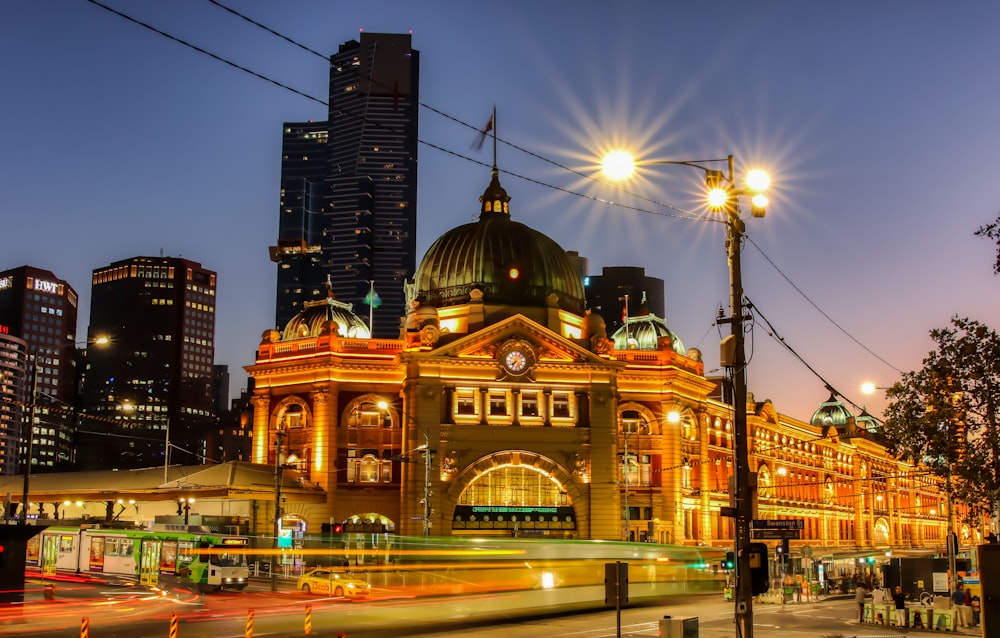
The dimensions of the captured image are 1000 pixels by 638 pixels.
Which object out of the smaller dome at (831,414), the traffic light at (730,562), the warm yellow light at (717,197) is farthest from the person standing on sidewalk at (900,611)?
the smaller dome at (831,414)

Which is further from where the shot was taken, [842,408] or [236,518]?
[842,408]

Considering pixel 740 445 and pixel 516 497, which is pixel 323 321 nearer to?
pixel 516 497

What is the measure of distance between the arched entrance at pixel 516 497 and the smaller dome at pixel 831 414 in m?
79.7

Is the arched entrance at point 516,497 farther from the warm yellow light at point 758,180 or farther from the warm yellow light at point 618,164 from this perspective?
the warm yellow light at point 618,164

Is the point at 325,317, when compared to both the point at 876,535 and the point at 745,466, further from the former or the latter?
the point at 876,535

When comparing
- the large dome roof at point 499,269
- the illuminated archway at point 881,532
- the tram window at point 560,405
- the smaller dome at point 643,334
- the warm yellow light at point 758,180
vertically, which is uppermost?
the large dome roof at point 499,269

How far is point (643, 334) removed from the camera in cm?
9888

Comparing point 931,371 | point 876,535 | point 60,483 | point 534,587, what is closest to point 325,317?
point 60,483

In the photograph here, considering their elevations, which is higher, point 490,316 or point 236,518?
point 490,316

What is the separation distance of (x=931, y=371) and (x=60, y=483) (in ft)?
218

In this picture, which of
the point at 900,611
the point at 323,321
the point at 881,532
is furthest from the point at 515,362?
the point at 881,532

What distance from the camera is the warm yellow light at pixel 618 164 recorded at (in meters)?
24.2

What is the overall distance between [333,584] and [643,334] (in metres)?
55.7

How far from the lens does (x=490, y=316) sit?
85.2 m
